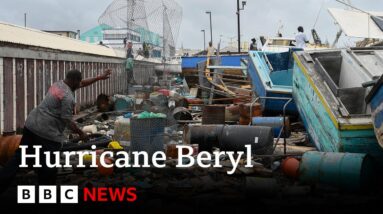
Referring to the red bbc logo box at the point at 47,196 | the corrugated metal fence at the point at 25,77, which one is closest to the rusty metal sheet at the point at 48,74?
the corrugated metal fence at the point at 25,77

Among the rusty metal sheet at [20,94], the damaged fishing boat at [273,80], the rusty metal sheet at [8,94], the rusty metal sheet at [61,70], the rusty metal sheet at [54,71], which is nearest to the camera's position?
the rusty metal sheet at [8,94]

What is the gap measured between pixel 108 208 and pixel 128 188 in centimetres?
57

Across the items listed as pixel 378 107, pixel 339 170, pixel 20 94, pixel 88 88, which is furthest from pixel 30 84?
pixel 378 107

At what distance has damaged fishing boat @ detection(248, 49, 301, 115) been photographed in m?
9.69

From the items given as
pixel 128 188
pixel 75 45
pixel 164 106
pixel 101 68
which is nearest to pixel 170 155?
pixel 128 188

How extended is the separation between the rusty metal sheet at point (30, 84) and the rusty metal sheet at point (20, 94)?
0.99 feet

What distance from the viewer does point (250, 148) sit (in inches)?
278

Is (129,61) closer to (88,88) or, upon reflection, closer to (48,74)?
(88,88)

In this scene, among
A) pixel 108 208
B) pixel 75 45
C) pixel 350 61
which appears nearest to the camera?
pixel 108 208

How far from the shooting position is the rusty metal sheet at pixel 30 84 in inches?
395

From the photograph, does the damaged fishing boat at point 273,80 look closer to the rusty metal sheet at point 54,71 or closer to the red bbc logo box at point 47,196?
the red bbc logo box at point 47,196

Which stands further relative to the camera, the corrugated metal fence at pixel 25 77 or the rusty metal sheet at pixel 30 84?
the rusty metal sheet at pixel 30 84

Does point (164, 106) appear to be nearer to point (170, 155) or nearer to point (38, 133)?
point (170, 155)

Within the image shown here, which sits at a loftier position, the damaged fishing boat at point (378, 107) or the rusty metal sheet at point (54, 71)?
the rusty metal sheet at point (54, 71)
